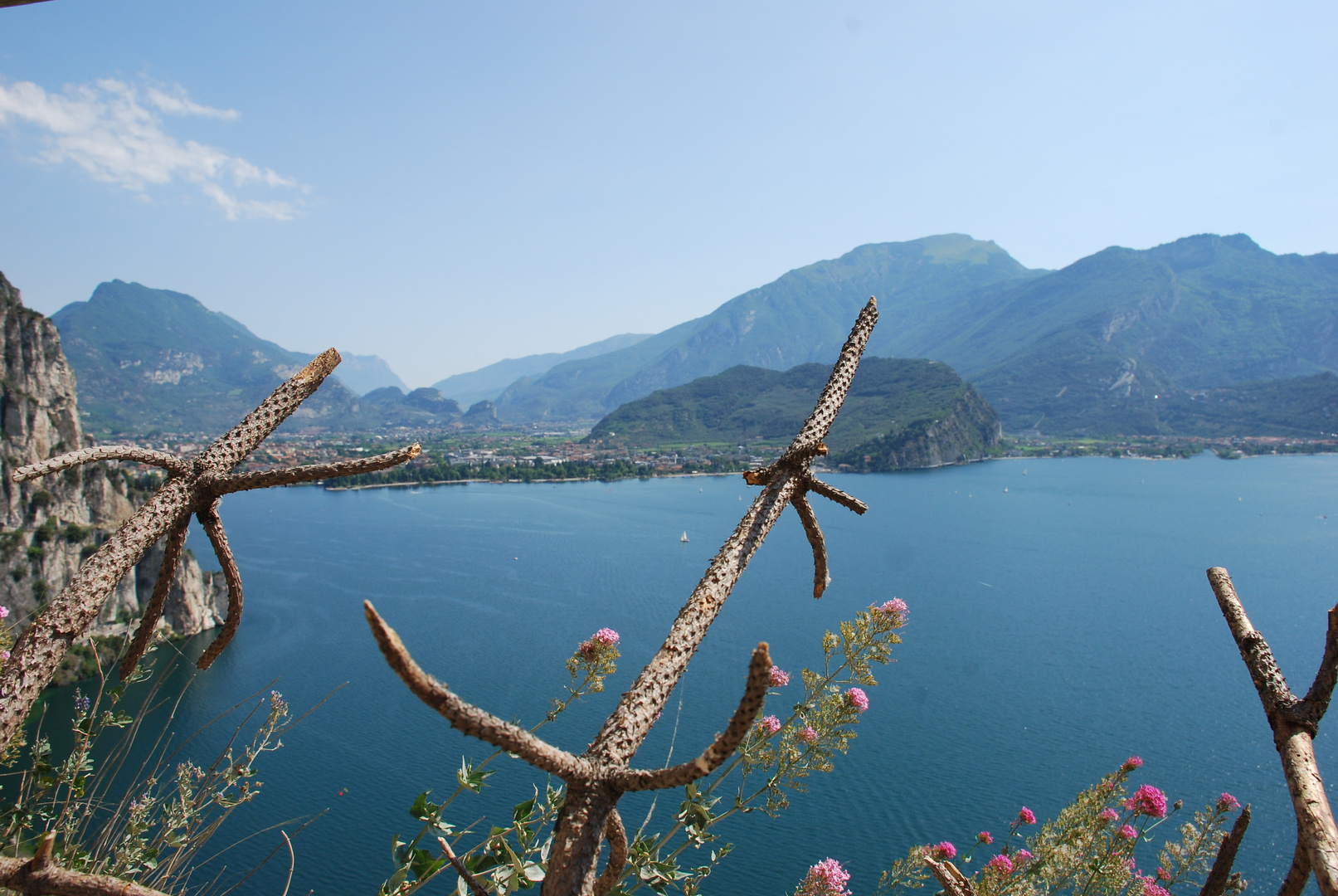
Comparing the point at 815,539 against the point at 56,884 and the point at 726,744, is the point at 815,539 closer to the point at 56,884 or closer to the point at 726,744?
the point at 726,744

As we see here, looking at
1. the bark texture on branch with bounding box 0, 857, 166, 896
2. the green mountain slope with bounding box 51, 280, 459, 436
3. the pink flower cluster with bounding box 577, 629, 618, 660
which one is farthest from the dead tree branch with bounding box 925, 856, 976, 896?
the green mountain slope with bounding box 51, 280, 459, 436

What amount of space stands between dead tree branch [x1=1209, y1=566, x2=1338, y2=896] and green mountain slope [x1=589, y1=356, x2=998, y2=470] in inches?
2687

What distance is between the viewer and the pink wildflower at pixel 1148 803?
10.8 feet

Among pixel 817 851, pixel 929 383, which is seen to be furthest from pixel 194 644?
pixel 929 383

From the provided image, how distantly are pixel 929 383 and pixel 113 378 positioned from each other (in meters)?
166

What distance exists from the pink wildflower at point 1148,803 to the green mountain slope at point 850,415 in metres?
66.1

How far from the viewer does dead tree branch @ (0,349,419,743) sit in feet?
3.80

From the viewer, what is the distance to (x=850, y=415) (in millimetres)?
101500

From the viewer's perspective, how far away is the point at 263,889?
1312 centimetres

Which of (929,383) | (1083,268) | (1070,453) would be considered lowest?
(1070,453)

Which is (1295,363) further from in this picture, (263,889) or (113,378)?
(113,378)

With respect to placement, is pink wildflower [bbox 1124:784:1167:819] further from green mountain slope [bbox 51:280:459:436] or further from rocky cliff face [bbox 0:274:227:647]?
green mountain slope [bbox 51:280:459:436]

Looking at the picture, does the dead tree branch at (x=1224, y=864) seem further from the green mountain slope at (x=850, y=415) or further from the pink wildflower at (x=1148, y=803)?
the green mountain slope at (x=850, y=415)

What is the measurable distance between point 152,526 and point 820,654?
21.3 meters
